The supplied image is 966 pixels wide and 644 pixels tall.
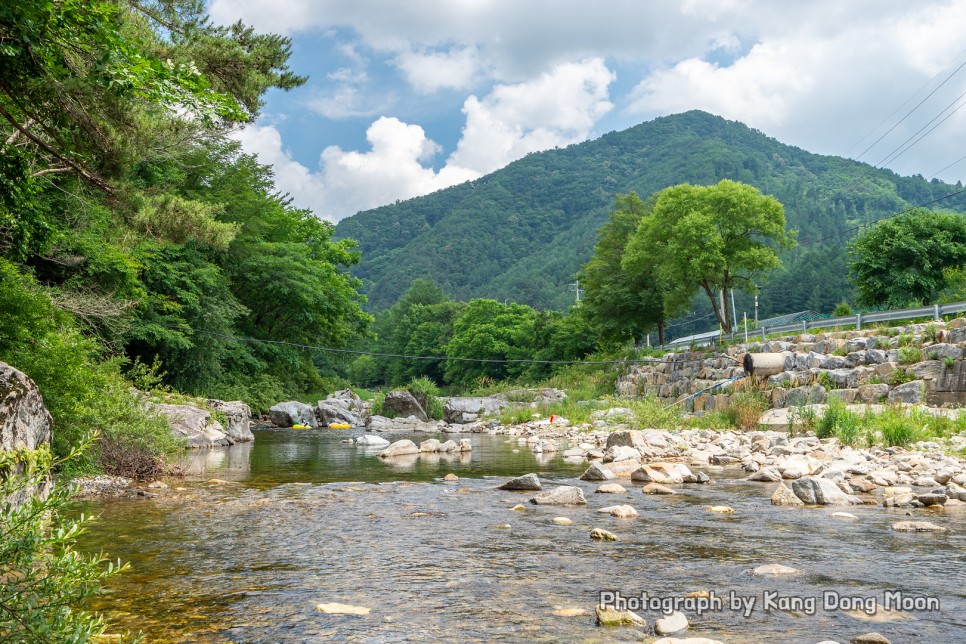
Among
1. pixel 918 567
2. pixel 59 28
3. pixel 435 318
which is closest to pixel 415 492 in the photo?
pixel 918 567

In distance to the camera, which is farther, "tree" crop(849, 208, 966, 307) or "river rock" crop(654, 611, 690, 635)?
"tree" crop(849, 208, 966, 307)

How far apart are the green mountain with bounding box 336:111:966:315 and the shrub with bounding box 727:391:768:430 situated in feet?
187

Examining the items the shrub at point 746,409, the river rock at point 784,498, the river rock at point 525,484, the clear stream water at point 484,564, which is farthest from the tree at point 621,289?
the clear stream water at point 484,564

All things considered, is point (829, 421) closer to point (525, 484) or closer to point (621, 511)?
point (525, 484)

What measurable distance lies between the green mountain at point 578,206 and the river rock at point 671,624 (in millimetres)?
72509

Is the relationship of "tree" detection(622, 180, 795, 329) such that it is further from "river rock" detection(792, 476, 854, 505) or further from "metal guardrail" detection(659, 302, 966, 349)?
"river rock" detection(792, 476, 854, 505)

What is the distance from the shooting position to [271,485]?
31.4 feet

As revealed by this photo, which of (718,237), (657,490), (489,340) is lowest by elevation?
(657,490)

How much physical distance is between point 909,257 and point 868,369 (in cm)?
1611

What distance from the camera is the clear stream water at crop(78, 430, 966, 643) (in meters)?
3.65

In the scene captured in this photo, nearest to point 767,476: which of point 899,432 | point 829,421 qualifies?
point 899,432

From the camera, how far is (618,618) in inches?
144

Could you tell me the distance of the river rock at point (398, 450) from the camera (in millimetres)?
14664

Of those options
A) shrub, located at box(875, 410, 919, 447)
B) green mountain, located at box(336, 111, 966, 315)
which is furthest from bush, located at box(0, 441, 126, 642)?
green mountain, located at box(336, 111, 966, 315)
